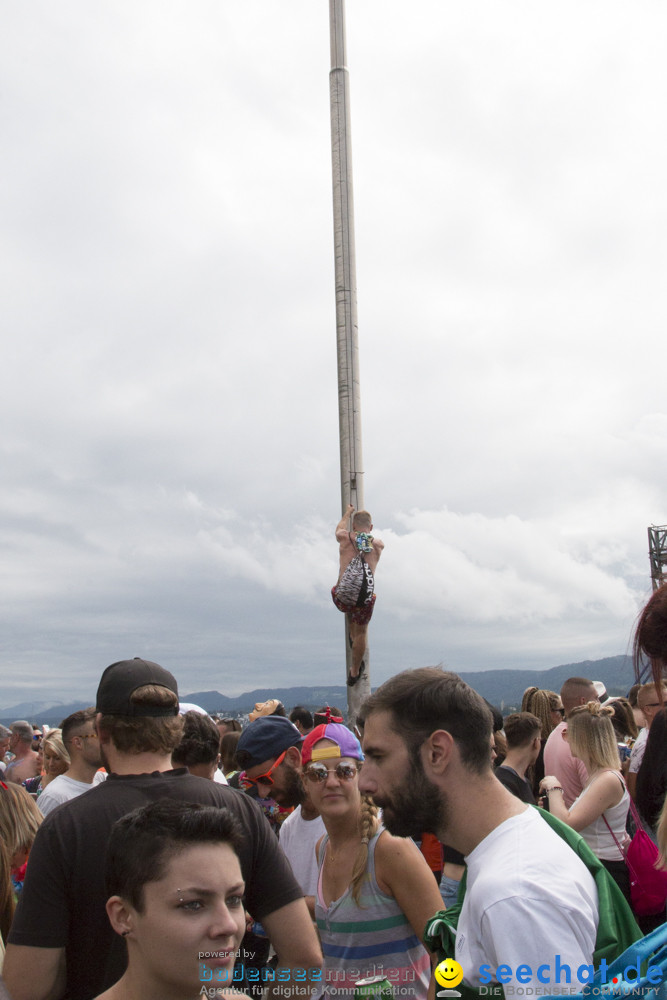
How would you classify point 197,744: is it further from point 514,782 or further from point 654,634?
point 654,634

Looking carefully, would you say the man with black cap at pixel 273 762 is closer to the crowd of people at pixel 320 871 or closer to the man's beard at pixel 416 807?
the crowd of people at pixel 320 871

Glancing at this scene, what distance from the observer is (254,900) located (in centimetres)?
322

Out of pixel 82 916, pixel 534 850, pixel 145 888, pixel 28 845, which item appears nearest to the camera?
pixel 534 850

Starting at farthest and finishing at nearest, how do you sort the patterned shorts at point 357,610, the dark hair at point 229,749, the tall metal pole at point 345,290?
1. the tall metal pole at point 345,290
2. the patterned shorts at point 357,610
3. the dark hair at point 229,749

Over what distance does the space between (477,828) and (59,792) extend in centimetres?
415

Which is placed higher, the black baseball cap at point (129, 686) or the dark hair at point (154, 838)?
the black baseball cap at point (129, 686)

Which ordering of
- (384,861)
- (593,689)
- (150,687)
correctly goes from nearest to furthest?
(150,687)
(384,861)
(593,689)

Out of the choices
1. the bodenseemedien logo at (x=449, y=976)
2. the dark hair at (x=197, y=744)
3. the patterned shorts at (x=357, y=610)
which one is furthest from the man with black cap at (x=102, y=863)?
the patterned shorts at (x=357, y=610)

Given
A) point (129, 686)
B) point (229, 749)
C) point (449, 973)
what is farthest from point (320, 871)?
point (229, 749)

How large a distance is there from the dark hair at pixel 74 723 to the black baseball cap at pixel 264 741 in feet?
4.94

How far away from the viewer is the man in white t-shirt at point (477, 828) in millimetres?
1986

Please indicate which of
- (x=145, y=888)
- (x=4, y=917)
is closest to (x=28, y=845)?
(x=4, y=917)

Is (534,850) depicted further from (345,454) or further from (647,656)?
(345,454)

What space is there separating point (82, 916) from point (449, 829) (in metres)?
1.32
